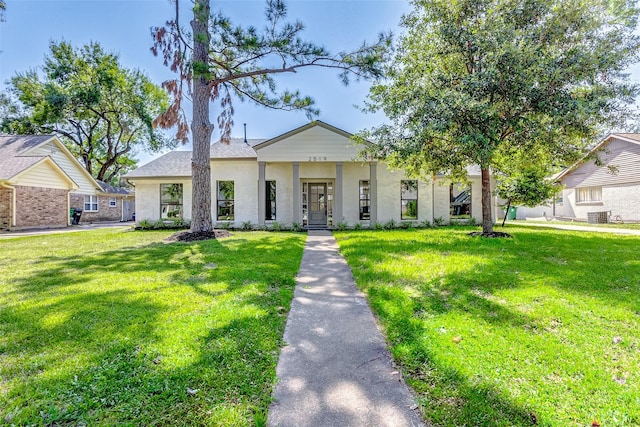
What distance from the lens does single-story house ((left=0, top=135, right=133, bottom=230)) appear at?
631 inches

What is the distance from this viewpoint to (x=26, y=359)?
263 cm

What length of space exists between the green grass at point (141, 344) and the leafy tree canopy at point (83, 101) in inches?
921

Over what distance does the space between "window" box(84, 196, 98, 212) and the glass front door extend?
1934cm

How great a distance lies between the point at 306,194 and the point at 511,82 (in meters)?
9.86

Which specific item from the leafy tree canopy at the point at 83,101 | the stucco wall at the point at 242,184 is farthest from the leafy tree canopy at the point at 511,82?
the leafy tree canopy at the point at 83,101

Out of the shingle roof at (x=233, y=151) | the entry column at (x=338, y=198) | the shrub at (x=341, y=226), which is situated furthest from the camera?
the shingle roof at (x=233, y=151)

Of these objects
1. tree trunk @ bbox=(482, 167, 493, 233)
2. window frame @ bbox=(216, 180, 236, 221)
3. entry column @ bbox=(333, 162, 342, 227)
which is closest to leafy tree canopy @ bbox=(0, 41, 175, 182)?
window frame @ bbox=(216, 180, 236, 221)

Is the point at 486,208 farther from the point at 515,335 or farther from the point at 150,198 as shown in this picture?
the point at 150,198

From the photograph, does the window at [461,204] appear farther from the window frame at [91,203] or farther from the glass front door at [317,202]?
the window frame at [91,203]

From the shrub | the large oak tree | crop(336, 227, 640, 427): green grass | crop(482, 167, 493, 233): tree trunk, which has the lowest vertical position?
crop(336, 227, 640, 427): green grass

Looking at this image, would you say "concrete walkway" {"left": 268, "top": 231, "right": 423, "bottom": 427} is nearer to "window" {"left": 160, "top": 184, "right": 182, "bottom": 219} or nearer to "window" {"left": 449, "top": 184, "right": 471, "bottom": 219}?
"window" {"left": 449, "top": 184, "right": 471, "bottom": 219}

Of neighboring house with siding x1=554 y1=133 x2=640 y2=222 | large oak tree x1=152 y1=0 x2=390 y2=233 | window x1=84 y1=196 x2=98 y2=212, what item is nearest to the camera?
large oak tree x1=152 y1=0 x2=390 y2=233

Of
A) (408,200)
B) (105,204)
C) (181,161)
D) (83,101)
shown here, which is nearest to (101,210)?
(105,204)

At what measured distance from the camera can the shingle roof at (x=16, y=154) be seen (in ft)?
52.9
